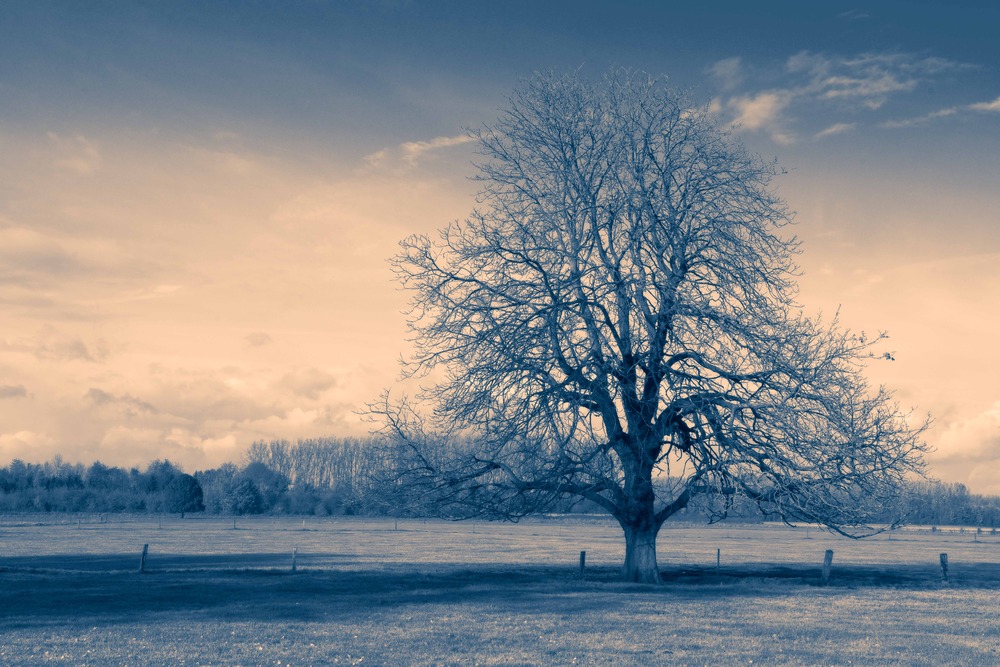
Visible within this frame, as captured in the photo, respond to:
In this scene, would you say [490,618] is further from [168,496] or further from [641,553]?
[168,496]

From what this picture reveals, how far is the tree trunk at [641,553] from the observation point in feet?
75.9

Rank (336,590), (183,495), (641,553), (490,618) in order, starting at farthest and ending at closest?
(183,495) < (336,590) < (641,553) < (490,618)

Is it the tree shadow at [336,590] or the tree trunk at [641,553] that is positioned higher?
the tree trunk at [641,553]

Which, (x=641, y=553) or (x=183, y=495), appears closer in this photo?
(x=641, y=553)

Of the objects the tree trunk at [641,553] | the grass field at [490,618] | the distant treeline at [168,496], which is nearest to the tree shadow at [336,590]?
the grass field at [490,618]

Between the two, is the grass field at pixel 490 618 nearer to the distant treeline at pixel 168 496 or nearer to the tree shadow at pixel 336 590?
the tree shadow at pixel 336 590

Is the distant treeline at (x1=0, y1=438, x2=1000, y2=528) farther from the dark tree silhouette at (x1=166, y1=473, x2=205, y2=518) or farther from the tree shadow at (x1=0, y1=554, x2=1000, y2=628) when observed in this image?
the tree shadow at (x1=0, y1=554, x2=1000, y2=628)

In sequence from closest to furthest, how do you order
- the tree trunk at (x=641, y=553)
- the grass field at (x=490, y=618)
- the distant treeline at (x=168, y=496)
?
the grass field at (x=490, y=618) < the tree trunk at (x=641, y=553) < the distant treeline at (x=168, y=496)

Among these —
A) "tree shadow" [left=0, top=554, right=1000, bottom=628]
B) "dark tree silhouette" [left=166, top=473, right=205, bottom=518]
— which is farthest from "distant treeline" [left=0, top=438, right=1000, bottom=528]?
"tree shadow" [left=0, top=554, right=1000, bottom=628]

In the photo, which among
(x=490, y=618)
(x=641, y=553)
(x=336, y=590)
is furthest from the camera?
(x=336, y=590)

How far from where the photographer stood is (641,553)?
2356cm

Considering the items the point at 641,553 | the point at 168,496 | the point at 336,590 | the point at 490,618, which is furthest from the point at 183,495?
the point at 490,618

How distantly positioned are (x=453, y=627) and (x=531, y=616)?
223 cm

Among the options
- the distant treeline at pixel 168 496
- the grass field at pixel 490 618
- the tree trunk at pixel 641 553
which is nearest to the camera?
the grass field at pixel 490 618
